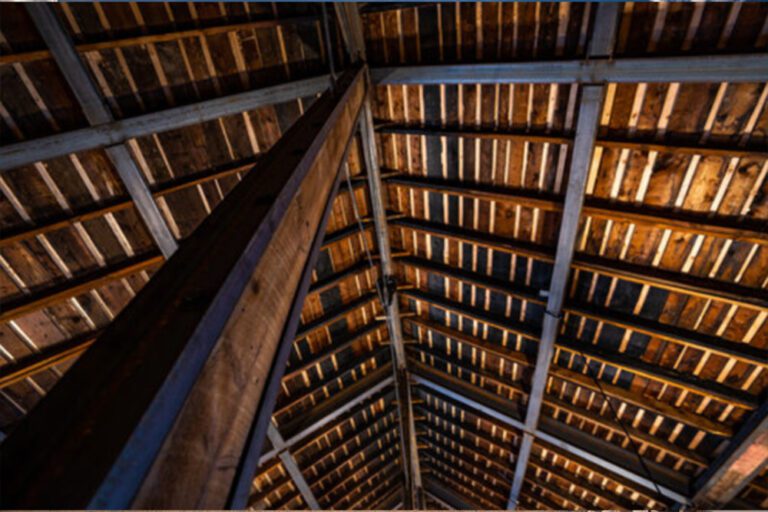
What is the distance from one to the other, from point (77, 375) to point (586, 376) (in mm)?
7015

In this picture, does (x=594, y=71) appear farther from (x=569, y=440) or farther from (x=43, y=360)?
(x=43, y=360)

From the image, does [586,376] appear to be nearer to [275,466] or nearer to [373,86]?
[373,86]

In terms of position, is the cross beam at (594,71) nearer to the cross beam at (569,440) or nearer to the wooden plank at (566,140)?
the wooden plank at (566,140)

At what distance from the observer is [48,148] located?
3.71m

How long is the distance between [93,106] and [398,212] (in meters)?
4.32

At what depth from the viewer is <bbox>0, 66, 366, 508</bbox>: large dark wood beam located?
2.30ft

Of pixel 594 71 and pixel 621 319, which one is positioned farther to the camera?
pixel 621 319

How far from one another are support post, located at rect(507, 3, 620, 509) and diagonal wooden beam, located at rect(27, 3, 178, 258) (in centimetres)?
505

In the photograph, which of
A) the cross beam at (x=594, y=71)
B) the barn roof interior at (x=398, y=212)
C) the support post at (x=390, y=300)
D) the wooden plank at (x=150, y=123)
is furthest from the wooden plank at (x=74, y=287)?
the cross beam at (x=594, y=71)

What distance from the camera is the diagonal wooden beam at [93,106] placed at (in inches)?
132

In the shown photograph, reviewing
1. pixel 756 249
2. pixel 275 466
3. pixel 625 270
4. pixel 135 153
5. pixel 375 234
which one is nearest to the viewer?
pixel 756 249

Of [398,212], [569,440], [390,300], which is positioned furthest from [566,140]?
[569,440]

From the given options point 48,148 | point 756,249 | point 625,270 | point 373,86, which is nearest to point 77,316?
point 48,148

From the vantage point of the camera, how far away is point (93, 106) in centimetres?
378
